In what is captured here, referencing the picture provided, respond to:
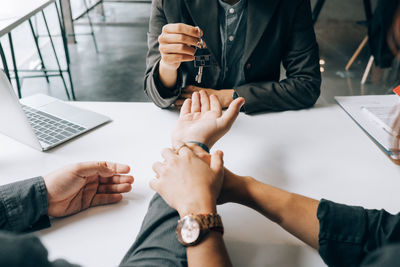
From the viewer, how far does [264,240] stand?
2.28 feet

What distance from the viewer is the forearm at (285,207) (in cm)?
70

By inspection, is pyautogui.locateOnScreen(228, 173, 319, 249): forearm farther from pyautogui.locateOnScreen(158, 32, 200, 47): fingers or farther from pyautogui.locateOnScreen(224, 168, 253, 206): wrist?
pyautogui.locateOnScreen(158, 32, 200, 47): fingers

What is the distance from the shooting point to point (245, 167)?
2.97ft

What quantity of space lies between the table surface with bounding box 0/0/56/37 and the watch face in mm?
1679

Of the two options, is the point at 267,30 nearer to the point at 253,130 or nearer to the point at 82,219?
the point at 253,130

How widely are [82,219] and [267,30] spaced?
3.23 ft

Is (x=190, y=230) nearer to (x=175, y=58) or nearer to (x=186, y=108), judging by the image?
(x=186, y=108)

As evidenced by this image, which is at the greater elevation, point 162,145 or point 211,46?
point 211,46

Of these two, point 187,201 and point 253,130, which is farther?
point 253,130

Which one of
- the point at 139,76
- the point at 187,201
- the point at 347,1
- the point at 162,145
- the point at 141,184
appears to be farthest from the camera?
the point at 347,1

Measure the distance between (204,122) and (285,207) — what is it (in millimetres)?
333

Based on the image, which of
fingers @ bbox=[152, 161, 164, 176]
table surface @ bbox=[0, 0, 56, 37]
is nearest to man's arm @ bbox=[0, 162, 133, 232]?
fingers @ bbox=[152, 161, 164, 176]

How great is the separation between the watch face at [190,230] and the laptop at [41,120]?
0.55 metres

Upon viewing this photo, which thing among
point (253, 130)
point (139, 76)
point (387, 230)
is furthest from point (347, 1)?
point (387, 230)
